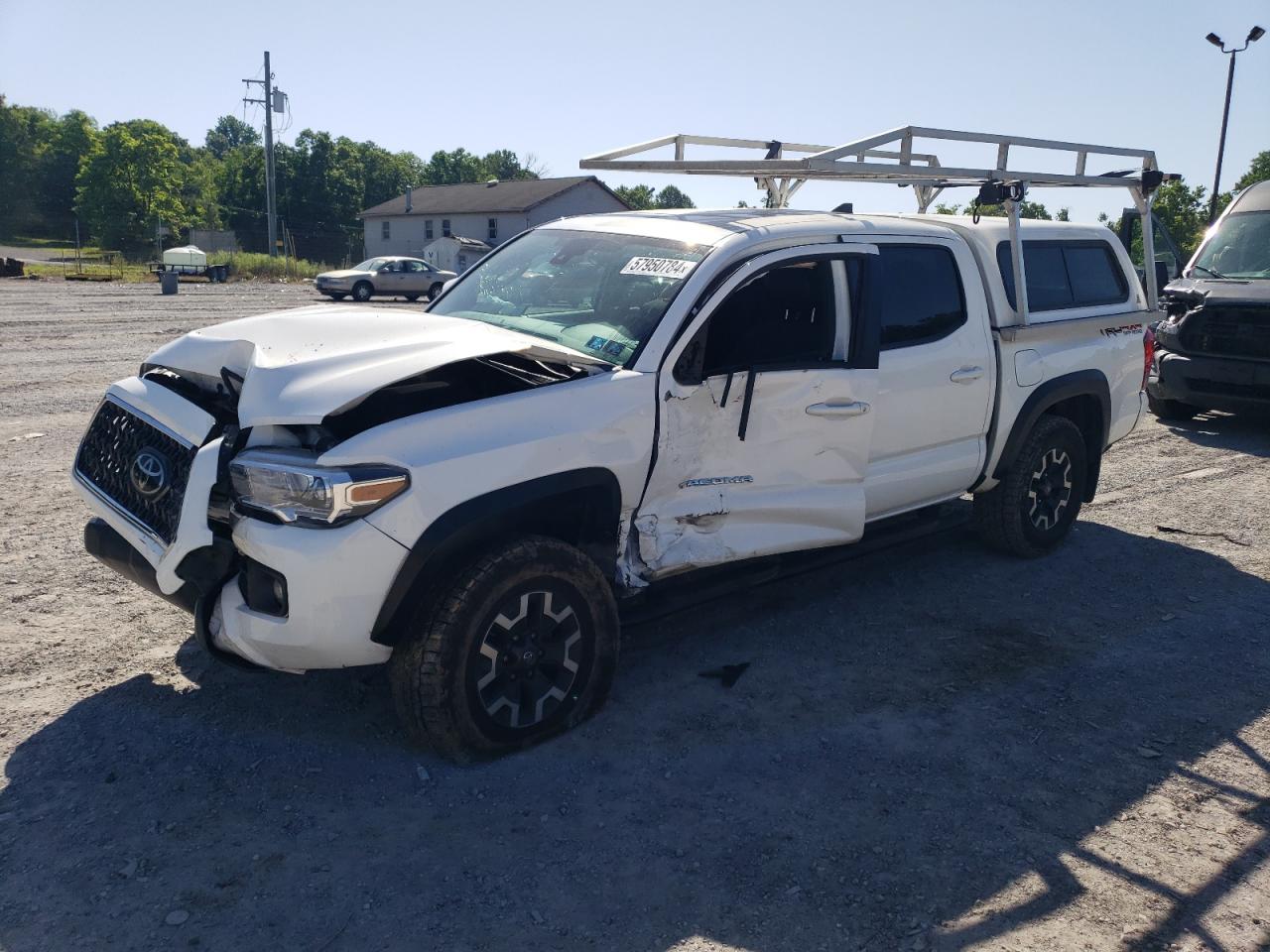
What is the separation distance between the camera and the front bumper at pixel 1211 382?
9.60m

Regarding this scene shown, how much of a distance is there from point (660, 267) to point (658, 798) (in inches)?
90.2

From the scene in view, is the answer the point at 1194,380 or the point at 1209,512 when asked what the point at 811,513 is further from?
the point at 1194,380

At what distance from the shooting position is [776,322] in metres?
4.56

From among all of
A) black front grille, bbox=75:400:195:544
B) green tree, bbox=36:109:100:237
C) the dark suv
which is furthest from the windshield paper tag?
green tree, bbox=36:109:100:237

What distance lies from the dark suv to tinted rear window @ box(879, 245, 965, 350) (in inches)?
183

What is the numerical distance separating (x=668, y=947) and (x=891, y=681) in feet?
7.07

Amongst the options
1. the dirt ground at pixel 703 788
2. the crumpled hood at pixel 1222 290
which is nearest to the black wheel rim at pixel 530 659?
the dirt ground at pixel 703 788

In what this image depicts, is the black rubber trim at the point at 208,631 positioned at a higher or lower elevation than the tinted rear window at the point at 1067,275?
lower

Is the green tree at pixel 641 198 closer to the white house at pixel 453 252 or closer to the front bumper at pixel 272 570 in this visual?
the white house at pixel 453 252

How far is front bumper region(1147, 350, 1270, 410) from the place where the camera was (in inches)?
378

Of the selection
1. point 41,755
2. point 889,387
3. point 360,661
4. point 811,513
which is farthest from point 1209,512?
point 41,755

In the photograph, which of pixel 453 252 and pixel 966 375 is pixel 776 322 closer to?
pixel 966 375

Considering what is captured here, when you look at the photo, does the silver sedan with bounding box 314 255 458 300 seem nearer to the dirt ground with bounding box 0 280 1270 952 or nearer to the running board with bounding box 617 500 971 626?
the dirt ground with bounding box 0 280 1270 952

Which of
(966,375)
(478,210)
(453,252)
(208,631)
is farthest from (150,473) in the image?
(478,210)
